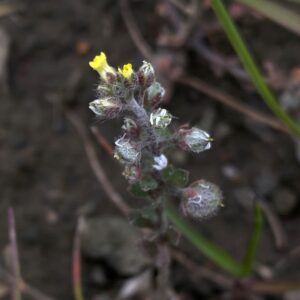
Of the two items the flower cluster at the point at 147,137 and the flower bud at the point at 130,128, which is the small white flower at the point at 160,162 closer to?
the flower cluster at the point at 147,137

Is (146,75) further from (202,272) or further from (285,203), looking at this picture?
(285,203)

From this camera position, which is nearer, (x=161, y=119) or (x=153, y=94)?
(x=161, y=119)

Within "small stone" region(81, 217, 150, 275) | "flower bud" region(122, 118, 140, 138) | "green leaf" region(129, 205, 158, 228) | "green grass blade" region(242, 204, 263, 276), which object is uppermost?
"flower bud" region(122, 118, 140, 138)

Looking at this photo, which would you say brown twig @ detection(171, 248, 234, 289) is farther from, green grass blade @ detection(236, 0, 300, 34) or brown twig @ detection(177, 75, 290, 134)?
green grass blade @ detection(236, 0, 300, 34)

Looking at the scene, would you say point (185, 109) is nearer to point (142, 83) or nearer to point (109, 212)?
point (109, 212)

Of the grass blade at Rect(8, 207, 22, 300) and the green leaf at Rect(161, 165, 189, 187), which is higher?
the green leaf at Rect(161, 165, 189, 187)

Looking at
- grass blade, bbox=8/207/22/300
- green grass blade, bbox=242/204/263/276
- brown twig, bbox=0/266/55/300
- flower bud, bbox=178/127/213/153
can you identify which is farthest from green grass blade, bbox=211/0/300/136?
brown twig, bbox=0/266/55/300

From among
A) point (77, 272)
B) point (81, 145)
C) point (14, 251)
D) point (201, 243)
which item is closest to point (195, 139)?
point (201, 243)
